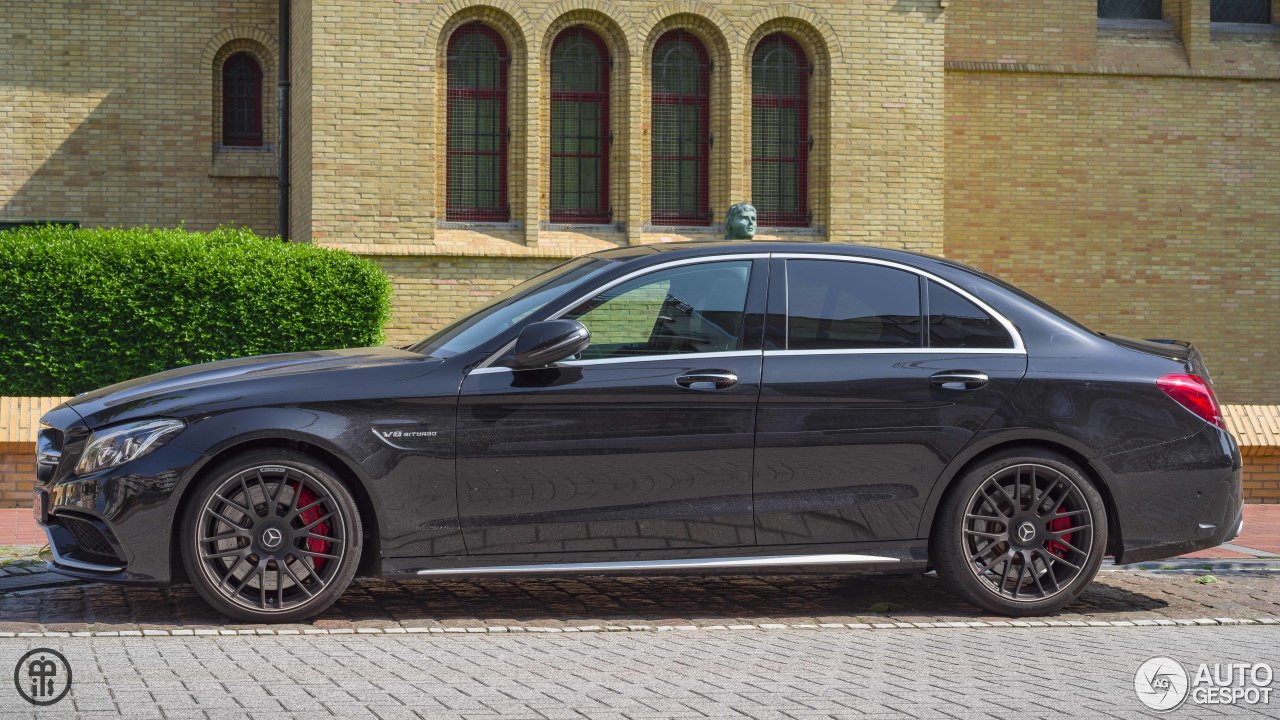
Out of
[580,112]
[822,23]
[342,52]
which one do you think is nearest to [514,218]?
[580,112]

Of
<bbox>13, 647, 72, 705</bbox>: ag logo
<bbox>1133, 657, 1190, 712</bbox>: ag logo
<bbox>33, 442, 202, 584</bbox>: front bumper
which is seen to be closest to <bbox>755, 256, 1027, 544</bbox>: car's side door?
<bbox>1133, 657, 1190, 712</bbox>: ag logo

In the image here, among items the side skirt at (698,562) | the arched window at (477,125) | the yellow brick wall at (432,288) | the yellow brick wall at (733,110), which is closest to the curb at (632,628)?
the side skirt at (698,562)

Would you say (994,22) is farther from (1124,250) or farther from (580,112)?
(580,112)

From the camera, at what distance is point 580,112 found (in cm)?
1933

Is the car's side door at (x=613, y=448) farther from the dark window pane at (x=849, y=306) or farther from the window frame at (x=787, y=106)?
the window frame at (x=787, y=106)

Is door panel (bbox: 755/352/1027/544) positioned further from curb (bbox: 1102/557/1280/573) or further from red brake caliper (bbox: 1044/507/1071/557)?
curb (bbox: 1102/557/1280/573)

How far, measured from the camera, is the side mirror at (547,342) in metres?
6.05

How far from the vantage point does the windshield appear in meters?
6.40

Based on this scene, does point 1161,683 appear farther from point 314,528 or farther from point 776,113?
point 776,113

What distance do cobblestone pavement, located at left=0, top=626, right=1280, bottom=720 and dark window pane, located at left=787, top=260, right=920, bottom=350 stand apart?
1257 mm

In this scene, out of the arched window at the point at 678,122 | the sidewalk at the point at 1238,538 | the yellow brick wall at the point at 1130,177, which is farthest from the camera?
the yellow brick wall at the point at 1130,177

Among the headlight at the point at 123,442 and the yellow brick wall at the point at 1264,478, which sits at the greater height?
the headlight at the point at 123,442

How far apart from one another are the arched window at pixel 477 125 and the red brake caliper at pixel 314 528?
13004mm

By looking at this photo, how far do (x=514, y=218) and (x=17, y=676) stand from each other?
14243 millimetres
